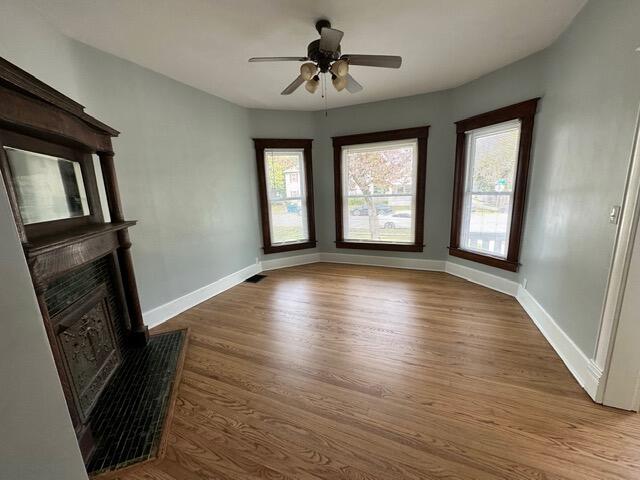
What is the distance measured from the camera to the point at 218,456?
52.4 inches

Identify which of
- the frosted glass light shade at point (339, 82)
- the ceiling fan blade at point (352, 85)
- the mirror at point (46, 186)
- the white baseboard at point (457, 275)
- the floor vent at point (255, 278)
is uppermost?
the ceiling fan blade at point (352, 85)

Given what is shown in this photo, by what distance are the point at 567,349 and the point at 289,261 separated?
3528 millimetres

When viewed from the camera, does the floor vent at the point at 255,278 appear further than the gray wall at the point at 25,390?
Yes

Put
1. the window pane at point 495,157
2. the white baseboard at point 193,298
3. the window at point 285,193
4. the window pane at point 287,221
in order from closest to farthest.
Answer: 1. the white baseboard at point 193,298
2. the window pane at point 495,157
3. the window at point 285,193
4. the window pane at point 287,221

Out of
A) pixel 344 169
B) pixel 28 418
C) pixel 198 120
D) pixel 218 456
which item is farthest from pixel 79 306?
pixel 344 169

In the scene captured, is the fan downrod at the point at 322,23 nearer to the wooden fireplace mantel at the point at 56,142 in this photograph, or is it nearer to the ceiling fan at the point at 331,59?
the ceiling fan at the point at 331,59

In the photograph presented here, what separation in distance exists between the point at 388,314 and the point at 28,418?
8.32 feet

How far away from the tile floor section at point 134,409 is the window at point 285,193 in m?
2.38

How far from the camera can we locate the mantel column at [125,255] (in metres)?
1.96

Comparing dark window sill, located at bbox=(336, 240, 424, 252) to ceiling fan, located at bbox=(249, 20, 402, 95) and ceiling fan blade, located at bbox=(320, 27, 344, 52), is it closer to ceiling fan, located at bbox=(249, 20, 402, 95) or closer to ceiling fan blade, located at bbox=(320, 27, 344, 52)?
ceiling fan, located at bbox=(249, 20, 402, 95)

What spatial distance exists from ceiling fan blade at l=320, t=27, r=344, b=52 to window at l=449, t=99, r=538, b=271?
2134mm

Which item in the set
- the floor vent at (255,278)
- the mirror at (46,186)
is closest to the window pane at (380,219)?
the floor vent at (255,278)

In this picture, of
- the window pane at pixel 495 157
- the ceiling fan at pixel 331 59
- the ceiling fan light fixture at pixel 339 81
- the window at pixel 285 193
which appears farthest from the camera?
the window at pixel 285 193

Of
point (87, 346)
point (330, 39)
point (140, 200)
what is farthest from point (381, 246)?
point (87, 346)
